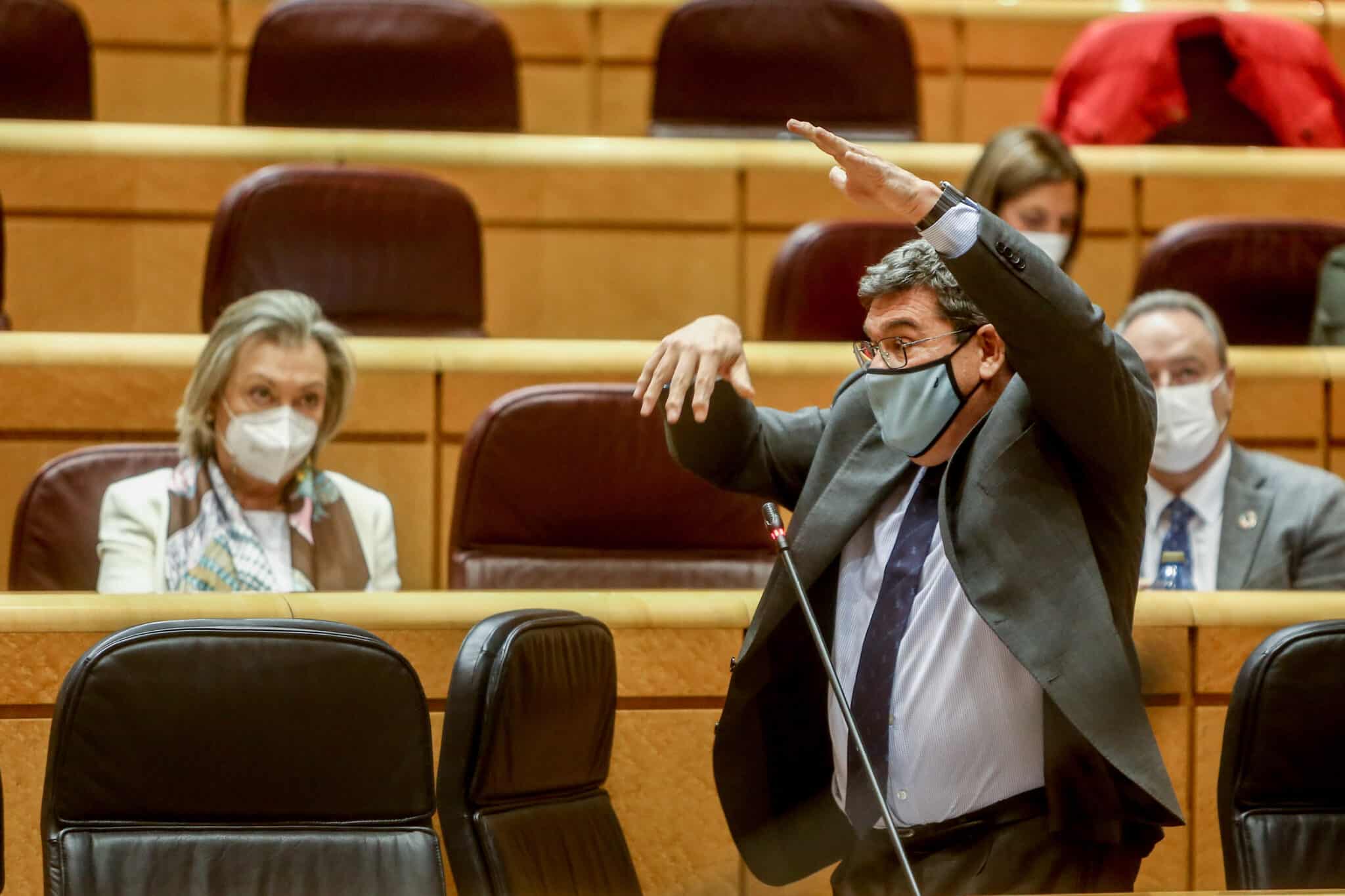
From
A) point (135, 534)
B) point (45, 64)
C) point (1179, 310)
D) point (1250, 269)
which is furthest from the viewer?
point (45, 64)

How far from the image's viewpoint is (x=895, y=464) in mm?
888

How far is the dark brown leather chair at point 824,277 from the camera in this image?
4.98ft

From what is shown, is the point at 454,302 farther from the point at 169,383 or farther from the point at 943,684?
the point at 943,684

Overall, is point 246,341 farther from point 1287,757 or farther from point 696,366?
point 1287,757

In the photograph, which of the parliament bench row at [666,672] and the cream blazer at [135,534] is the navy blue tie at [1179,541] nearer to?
the parliament bench row at [666,672]

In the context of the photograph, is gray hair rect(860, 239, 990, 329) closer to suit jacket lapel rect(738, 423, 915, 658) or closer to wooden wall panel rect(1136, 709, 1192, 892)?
suit jacket lapel rect(738, 423, 915, 658)

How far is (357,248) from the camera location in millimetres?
1538

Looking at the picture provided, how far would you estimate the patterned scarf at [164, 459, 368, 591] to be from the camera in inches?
48.8

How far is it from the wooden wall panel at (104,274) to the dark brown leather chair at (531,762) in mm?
988

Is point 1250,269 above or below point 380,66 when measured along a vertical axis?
below

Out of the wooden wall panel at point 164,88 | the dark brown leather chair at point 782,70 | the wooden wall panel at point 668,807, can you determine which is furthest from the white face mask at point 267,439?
the wooden wall panel at point 164,88

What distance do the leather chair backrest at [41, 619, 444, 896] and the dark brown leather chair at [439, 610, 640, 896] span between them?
0.04 metres

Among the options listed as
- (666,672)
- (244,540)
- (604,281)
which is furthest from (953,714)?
(604,281)

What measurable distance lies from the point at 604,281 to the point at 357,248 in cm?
33
